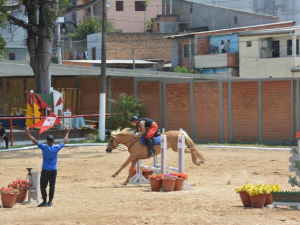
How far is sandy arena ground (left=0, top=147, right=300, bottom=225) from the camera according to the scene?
11.9 metres

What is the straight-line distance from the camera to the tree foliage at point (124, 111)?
101ft

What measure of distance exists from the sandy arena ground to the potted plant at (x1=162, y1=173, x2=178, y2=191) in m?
0.38

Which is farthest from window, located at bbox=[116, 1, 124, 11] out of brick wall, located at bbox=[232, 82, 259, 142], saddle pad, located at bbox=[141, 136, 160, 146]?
saddle pad, located at bbox=[141, 136, 160, 146]

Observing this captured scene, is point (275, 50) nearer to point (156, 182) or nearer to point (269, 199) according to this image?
point (156, 182)

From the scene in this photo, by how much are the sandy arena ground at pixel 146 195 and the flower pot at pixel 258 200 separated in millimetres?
240

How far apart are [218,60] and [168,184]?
4070cm

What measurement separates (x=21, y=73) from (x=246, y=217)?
84.6 feet

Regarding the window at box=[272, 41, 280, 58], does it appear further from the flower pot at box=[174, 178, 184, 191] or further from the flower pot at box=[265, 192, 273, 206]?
the flower pot at box=[265, 192, 273, 206]

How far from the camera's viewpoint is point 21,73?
35125mm

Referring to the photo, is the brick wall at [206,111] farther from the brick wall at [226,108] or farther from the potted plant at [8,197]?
the potted plant at [8,197]

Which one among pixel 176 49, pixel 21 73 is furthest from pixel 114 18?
pixel 21 73

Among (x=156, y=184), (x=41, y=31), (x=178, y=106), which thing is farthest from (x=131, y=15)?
(x=156, y=184)

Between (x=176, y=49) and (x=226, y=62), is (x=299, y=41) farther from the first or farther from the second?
(x=176, y=49)

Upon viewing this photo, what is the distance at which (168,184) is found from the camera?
51.5 ft
